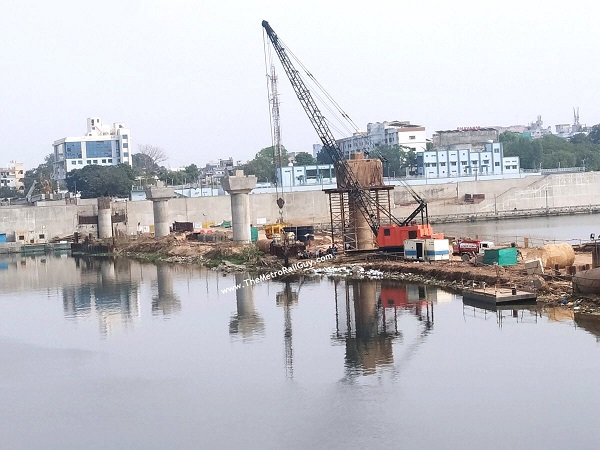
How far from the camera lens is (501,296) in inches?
1431

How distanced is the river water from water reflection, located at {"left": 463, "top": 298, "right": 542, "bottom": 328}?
0.38 ft

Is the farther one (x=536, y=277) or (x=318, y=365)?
(x=536, y=277)

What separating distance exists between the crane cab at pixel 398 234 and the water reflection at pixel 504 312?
15.7 meters

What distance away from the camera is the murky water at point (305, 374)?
2211 centimetres

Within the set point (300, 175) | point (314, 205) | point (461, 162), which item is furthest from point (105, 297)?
point (461, 162)

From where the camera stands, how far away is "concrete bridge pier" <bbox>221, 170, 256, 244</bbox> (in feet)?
234

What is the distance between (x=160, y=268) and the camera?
68.1 metres

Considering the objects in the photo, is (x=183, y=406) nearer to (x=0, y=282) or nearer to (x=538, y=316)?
(x=538, y=316)

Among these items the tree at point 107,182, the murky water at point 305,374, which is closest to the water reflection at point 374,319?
the murky water at point 305,374

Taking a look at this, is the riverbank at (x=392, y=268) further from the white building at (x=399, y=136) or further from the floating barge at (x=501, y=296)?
the white building at (x=399, y=136)

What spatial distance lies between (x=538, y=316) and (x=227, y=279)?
1036 inches

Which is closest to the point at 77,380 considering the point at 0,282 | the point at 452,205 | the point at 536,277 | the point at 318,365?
the point at 318,365

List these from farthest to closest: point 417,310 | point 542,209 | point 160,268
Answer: point 542,209, point 160,268, point 417,310

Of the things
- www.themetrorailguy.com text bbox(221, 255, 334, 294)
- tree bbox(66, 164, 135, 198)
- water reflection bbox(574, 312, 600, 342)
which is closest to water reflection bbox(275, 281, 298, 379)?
www.themetrorailguy.com text bbox(221, 255, 334, 294)
